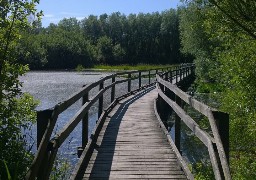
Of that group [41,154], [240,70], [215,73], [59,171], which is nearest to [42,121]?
[41,154]

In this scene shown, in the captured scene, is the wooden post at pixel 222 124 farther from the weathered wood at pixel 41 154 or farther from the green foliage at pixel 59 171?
the green foliage at pixel 59 171

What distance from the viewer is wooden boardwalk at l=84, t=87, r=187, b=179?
5.94 metres

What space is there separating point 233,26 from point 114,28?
12543 centimetres

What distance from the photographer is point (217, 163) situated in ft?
13.0

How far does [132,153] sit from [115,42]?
400ft

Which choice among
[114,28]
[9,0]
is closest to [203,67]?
[9,0]

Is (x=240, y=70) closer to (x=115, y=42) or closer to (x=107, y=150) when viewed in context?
(x=107, y=150)

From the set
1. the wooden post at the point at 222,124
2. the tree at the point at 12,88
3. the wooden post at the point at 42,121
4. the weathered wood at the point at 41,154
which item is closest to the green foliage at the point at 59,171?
the tree at the point at 12,88

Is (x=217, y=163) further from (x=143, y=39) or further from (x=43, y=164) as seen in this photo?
(x=143, y=39)

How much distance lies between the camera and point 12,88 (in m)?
7.14

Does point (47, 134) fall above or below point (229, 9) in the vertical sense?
below

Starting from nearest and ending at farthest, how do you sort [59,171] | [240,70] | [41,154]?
[41,154]
[59,171]
[240,70]

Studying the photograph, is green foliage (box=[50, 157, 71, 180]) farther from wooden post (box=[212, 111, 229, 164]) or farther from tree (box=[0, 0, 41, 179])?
wooden post (box=[212, 111, 229, 164])

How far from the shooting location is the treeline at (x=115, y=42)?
98.1 metres
